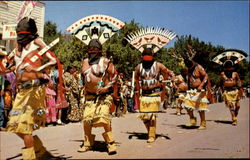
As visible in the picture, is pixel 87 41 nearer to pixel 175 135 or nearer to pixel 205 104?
pixel 175 135

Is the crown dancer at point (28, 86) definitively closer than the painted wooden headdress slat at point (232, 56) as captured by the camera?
Yes

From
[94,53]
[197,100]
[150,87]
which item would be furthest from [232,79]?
[94,53]

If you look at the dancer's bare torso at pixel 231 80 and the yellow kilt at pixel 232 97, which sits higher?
the dancer's bare torso at pixel 231 80

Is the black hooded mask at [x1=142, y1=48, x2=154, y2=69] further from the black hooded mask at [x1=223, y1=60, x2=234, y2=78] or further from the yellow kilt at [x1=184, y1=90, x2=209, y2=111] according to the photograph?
the black hooded mask at [x1=223, y1=60, x2=234, y2=78]

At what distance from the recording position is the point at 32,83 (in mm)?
4035

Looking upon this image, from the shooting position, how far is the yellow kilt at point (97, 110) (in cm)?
493

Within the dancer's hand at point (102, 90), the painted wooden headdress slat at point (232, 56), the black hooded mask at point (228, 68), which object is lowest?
the dancer's hand at point (102, 90)

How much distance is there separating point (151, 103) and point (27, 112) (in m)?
2.82

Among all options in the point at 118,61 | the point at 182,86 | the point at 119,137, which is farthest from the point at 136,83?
the point at 118,61

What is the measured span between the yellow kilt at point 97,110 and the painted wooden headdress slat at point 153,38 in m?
2.01

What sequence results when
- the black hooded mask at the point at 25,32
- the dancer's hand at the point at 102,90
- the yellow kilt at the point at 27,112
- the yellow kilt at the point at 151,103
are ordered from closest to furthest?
the yellow kilt at the point at 27,112 < the black hooded mask at the point at 25,32 < the dancer's hand at the point at 102,90 < the yellow kilt at the point at 151,103

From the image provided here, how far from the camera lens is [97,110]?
499 cm

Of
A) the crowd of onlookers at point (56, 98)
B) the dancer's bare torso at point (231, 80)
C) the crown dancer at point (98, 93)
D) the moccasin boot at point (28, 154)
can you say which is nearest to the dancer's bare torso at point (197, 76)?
the crowd of onlookers at point (56, 98)

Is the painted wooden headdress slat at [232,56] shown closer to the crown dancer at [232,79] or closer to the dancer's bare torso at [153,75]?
the crown dancer at [232,79]
